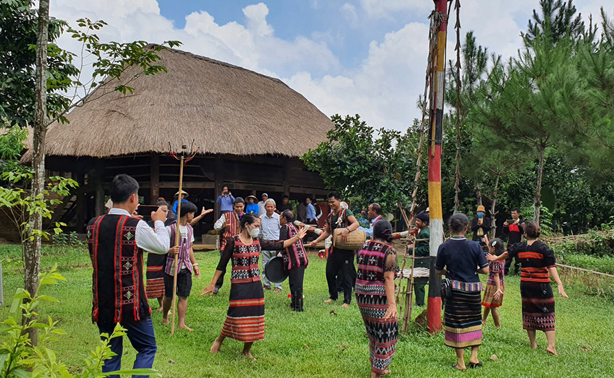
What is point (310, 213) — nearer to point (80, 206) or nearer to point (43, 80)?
point (80, 206)

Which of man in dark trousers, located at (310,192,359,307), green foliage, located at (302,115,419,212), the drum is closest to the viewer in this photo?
the drum

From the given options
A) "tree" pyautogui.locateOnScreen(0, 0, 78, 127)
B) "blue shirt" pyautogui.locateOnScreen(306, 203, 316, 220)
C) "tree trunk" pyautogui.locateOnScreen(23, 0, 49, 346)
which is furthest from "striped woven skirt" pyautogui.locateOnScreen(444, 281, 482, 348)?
"blue shirt" pyautogui.locateOnScreen(306, 203, 316, 220)

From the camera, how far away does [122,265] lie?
132 inches

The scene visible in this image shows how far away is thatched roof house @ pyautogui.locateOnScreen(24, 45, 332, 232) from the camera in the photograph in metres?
13.5

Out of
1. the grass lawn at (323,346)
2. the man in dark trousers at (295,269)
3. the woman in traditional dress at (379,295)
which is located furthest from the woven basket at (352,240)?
the woman in traditional dress at (379,295)

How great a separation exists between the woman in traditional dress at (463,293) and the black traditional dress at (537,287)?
1.02 m

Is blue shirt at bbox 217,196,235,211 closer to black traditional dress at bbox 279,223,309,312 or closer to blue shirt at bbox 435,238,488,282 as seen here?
black traditional dress at bbox 279,223,309,312

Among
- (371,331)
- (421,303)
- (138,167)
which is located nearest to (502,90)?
(421,303)

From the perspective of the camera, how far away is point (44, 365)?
5.60 feet

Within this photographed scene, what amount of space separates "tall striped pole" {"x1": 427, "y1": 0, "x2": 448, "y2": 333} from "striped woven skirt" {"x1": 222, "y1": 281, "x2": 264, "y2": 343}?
2006mm

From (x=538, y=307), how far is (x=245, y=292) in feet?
10.1

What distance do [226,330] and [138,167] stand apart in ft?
Answer: 37.1

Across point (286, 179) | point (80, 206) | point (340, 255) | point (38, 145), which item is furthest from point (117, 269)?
point (80, 206)

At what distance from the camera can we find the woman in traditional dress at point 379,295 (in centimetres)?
429
